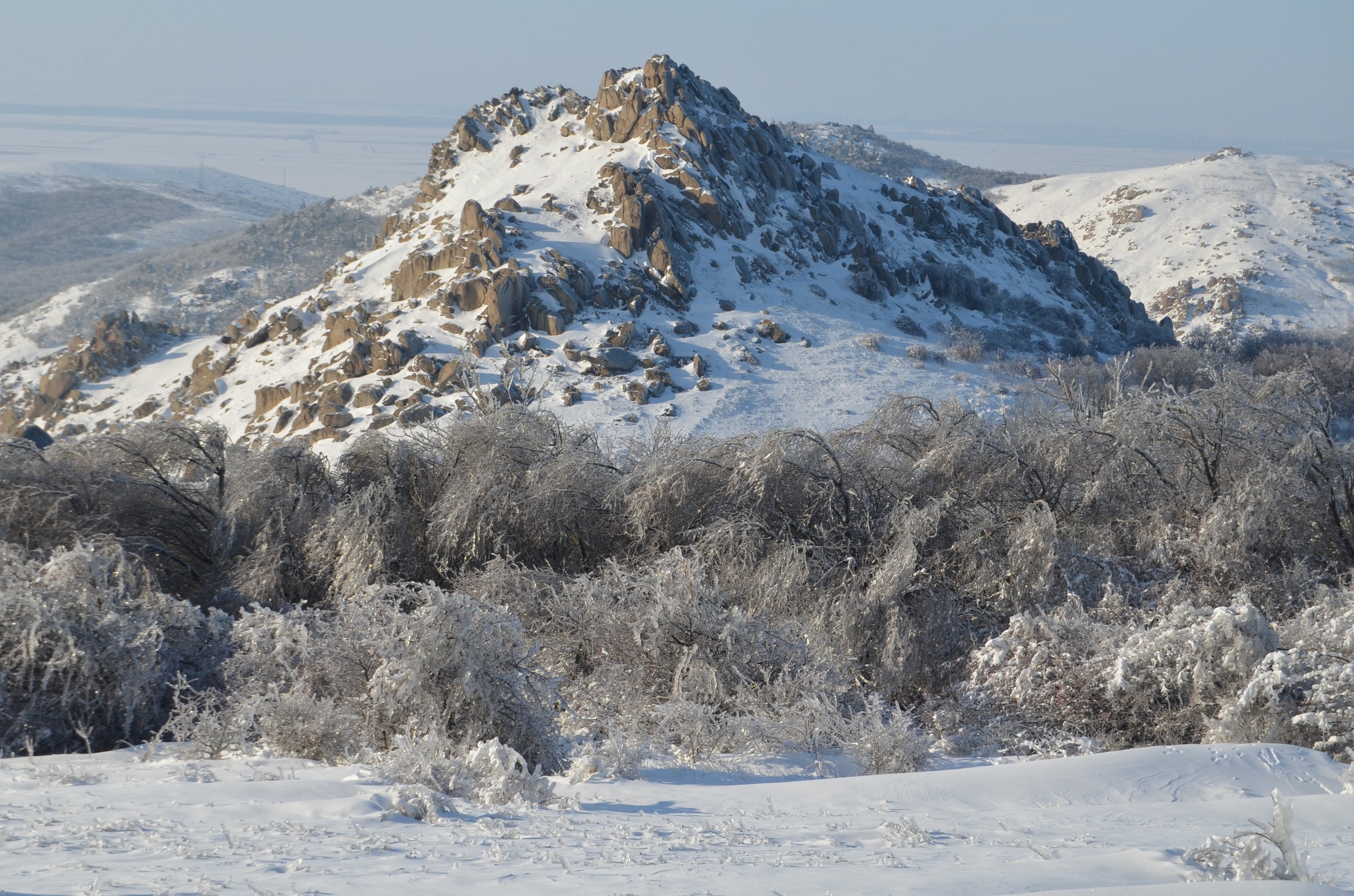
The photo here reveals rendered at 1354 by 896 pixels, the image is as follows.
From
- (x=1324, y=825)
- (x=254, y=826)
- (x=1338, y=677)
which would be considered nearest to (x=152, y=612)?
(x=254, y=826)

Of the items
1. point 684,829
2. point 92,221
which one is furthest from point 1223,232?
point 92,221

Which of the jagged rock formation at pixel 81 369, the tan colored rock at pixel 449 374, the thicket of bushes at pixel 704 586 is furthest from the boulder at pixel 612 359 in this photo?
the jagged rock formation at pixel 81 369

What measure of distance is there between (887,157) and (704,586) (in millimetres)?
87222

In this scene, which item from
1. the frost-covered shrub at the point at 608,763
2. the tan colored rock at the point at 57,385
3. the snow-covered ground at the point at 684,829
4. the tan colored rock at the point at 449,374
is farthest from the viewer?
the tan colored rock at the point at 57,385

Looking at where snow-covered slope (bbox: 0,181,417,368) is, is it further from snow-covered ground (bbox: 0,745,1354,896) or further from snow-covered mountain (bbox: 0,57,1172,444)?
snow-covered ground (bbox: 0,745,1354,896)

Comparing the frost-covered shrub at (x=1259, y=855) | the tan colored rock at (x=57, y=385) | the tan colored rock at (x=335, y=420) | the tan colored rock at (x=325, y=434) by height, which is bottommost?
the tan colored rock at (x=57, y=385)

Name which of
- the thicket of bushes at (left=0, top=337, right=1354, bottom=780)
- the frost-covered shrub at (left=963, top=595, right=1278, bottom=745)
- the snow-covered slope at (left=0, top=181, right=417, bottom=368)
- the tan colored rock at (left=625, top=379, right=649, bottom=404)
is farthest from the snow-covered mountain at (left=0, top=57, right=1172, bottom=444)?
the frost-covered shrub at (left=963, top=595, right=1278, bottom=745)

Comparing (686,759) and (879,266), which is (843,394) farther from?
(686,759)

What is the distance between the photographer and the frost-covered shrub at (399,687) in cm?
591

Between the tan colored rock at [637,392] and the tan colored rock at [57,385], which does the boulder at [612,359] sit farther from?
the tan colored rock at [57,385]

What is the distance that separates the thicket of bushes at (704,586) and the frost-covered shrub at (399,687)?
0.02 meters

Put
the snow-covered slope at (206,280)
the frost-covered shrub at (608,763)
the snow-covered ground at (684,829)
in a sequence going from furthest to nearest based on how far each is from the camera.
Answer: the snow-covered slope at (206,280) < the frost-covered shrub at (608,763) < the snow-covered ground at (684,829)

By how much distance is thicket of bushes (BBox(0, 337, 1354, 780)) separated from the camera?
643 cm

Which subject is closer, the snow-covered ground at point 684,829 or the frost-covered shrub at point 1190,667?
the snow-covered ground at point 684,829
